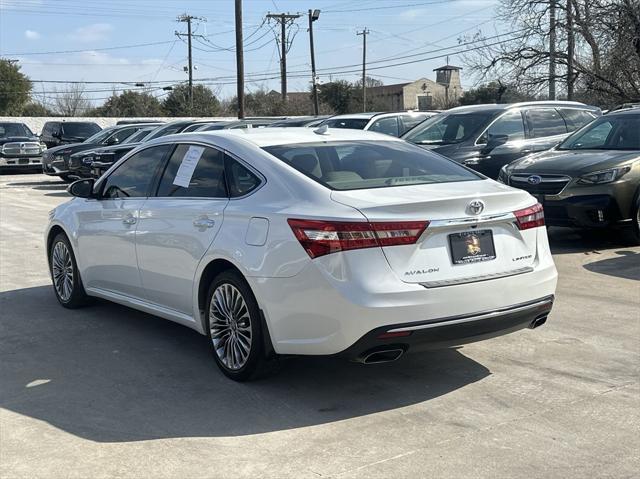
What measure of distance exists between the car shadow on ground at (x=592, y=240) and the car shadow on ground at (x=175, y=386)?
14.9ft

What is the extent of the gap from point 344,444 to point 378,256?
103 cm

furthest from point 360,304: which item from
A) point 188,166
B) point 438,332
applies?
point 188,166

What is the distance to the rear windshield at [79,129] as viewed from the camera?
27.1 metres

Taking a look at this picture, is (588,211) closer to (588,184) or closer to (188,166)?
(588,184)

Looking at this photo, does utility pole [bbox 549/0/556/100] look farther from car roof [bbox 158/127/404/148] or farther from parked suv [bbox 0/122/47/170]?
car roof [bbox 158/127/404/148]

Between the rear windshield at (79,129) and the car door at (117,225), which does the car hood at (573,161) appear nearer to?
the car door at (117,225)

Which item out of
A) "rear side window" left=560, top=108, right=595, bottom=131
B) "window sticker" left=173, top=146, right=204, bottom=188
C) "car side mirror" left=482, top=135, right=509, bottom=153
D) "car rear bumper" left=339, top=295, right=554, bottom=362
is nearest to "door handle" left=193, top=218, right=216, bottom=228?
"window sticker" left=173, top=146, right=204, bottom=188

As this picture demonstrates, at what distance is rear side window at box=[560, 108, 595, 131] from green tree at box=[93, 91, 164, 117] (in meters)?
59.6

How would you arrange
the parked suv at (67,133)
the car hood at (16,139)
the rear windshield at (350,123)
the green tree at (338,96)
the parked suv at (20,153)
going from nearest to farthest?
the rear windshield at (350,123), the parked suv at (20,153), the parked suv at (67,133), the car hood at (16,139), the green tree at (338,96)

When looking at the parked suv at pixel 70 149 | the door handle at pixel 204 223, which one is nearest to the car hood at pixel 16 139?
the parked suv at pixel 70 149

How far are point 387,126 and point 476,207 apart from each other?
1084 cm

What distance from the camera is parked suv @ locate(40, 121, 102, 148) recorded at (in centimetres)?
2670

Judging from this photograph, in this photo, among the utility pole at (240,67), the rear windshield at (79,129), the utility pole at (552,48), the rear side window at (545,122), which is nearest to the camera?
the rear side window at (545,122)

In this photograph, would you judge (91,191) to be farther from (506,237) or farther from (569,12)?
(569,12)
